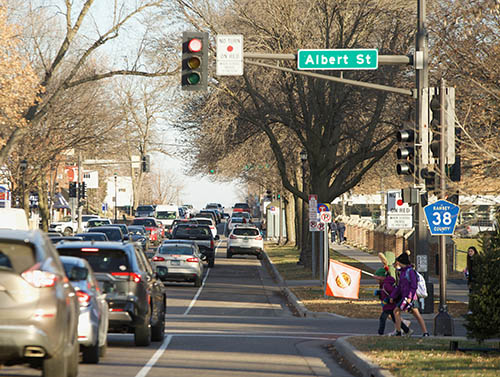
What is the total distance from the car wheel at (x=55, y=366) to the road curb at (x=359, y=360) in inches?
162

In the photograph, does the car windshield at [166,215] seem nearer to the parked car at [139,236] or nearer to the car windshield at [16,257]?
the parked car at [139,236]

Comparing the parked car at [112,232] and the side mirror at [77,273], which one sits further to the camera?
the parked car at [112,232]

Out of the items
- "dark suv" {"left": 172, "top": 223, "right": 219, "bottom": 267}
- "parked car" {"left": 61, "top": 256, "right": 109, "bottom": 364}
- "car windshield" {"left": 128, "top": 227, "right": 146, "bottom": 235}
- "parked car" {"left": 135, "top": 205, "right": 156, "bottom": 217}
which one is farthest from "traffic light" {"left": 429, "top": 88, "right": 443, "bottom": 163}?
"parked car" {"left": 135, "top": 205, "right": 156, "bottom": 217}

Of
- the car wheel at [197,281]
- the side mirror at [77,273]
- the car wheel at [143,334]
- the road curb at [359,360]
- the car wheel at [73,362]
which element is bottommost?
the car wheel at [197,281]

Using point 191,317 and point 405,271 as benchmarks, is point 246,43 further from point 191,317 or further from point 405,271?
point 405,271

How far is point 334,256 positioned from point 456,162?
104ft

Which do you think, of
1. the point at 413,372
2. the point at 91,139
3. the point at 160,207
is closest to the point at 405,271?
the point at 413,372

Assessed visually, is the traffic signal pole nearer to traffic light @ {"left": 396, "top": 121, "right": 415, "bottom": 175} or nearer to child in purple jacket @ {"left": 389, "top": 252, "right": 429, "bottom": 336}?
traffic light @ {"left": 396, "top": 121, "right": 415, "bottom": 175}

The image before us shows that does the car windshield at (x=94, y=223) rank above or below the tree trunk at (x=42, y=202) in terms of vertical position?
below

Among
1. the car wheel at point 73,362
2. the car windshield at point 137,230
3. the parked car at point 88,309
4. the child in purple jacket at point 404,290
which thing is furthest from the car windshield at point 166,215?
the car wheel at point 73,362

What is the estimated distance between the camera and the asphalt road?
13.0 metres

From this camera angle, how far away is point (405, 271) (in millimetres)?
17469

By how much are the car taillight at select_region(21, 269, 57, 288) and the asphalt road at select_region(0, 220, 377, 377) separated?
2988 millimetres

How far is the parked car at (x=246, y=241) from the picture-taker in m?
51.6
